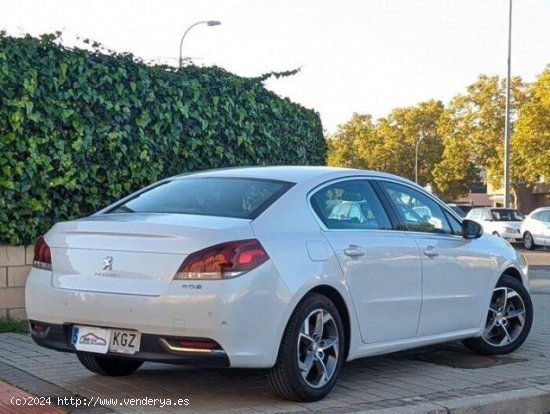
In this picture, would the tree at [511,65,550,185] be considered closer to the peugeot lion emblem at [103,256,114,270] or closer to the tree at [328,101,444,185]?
the tree at [328,101,444,185]

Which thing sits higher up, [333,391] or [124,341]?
[124,341]

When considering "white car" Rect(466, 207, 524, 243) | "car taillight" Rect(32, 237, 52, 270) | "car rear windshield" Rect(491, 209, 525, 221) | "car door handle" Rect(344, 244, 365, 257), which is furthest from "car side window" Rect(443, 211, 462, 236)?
"car rear windshield" Rect(491, 209, 525, 221)

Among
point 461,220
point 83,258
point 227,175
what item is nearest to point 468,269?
point 461,220

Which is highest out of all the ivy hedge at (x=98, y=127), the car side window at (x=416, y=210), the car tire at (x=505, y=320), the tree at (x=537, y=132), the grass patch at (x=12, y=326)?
the tree at (x=537, y=132)

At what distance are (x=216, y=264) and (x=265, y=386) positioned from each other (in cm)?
126

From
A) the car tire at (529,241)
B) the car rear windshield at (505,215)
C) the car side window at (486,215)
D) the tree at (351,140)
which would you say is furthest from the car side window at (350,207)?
the tree at (351,140)

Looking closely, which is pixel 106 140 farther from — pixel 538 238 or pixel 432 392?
pixel 538 238

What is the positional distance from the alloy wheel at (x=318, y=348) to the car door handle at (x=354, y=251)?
1.48 feet

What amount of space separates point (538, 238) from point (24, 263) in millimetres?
22915

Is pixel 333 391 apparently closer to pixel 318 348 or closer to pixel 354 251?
pixel 318 348

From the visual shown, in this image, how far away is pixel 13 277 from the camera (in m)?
8.40

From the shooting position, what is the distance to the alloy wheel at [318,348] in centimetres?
550

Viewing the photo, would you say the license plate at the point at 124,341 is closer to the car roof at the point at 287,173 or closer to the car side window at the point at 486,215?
the car roof at the point at 287,173

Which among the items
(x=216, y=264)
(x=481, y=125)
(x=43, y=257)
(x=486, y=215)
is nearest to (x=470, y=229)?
(x=216, y=264)
